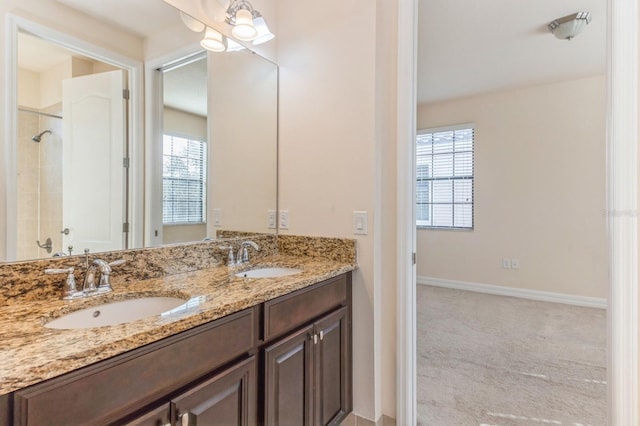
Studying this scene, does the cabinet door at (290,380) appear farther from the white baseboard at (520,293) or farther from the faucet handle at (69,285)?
the white baseboard at (520,293)

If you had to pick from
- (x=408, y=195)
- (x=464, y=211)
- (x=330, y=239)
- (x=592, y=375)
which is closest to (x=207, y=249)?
(x=330, y=239)

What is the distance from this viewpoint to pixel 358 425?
5.67 ft

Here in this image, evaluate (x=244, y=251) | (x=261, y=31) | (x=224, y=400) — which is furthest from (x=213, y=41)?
(x=224, y=400)

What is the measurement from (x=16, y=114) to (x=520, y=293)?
16.4 feet

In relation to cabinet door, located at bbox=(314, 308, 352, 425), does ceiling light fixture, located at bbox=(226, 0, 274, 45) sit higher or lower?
higher

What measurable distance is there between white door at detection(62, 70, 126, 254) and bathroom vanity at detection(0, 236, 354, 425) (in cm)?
27

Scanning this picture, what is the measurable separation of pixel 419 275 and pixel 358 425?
11.5ft

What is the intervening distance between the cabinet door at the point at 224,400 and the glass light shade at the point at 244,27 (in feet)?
5.51

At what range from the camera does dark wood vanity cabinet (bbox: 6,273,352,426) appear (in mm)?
700

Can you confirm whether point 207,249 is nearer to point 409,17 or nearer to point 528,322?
point 409,17

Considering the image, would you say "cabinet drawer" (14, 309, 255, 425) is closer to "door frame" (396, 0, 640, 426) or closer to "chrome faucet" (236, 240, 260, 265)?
"chrome faucet" (236, 240, 260, 265)

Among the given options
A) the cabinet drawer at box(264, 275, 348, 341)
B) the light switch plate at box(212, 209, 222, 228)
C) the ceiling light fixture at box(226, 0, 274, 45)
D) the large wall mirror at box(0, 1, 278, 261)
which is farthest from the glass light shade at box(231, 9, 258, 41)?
the cabinet drawer at box(264, 275, 348, 341)

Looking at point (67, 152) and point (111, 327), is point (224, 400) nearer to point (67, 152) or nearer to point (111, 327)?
point (111, 327)

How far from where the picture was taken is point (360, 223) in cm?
175
